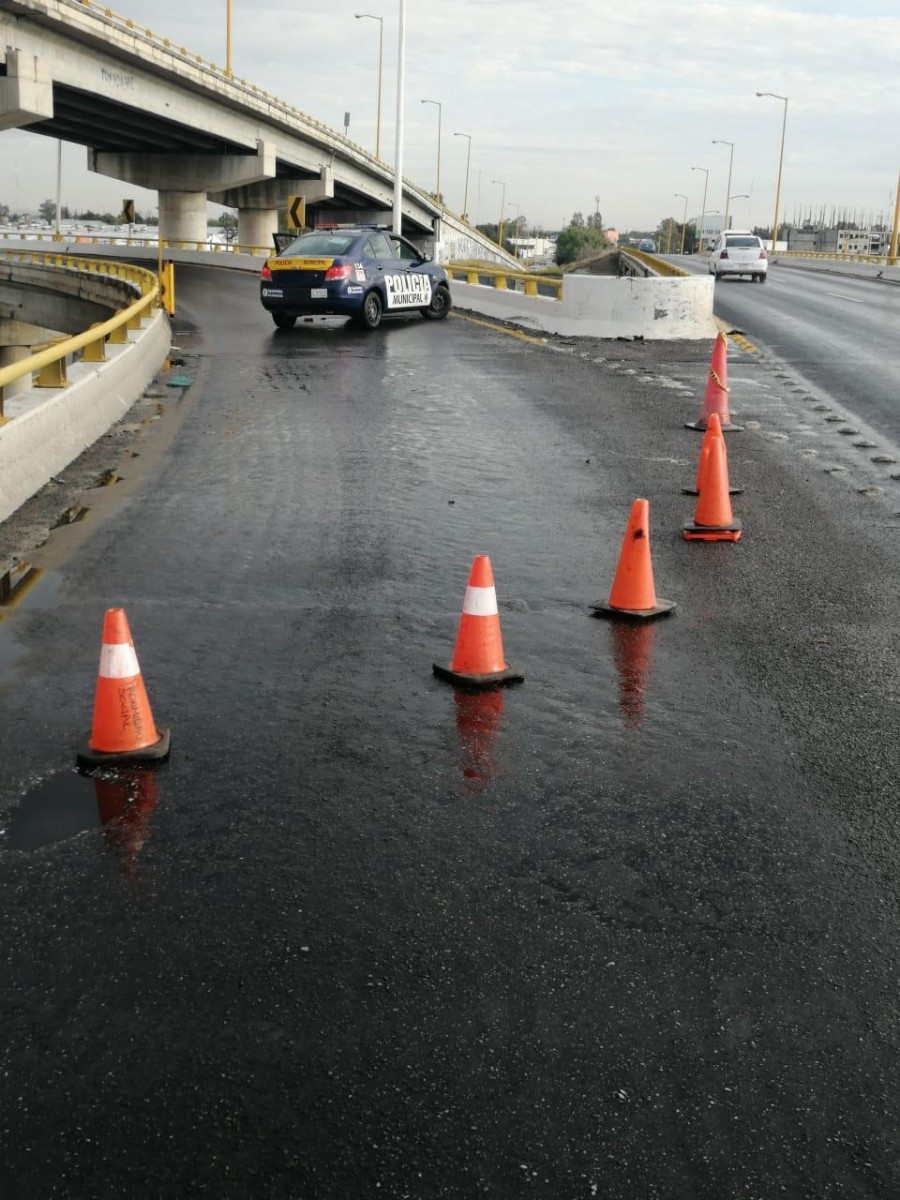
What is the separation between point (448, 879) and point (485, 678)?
193 cm

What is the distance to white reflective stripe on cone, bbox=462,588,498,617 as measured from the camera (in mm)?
6027

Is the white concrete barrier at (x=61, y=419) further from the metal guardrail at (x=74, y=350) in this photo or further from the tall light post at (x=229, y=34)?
the tall light post at (x=229, y=34)

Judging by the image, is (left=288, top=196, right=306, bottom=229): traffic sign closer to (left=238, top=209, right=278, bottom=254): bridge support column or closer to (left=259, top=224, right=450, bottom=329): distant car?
(left=259, top=224, right=450, bottom=329): distant car

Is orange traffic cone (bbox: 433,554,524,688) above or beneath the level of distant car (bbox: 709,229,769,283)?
beneath

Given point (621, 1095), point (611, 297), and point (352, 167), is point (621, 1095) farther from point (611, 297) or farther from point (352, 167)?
point (352, 167)

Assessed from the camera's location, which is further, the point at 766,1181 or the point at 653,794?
the point at 653,794

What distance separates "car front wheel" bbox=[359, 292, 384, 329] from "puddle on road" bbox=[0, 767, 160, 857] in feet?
66.6

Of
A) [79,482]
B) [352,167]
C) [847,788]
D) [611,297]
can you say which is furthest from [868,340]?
[352,167]

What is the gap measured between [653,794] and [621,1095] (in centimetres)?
186

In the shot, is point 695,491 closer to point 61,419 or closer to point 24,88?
point 61,419

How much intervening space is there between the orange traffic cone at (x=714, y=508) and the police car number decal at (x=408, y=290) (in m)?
16.8

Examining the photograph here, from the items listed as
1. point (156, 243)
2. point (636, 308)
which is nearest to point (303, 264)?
point (636, 308)

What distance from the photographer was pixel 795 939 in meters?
3.84

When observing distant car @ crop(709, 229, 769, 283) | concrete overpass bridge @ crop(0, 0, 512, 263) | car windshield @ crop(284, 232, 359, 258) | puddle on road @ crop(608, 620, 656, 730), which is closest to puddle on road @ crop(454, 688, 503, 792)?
puddle on road @ crop(608, 620, 656, 730)
